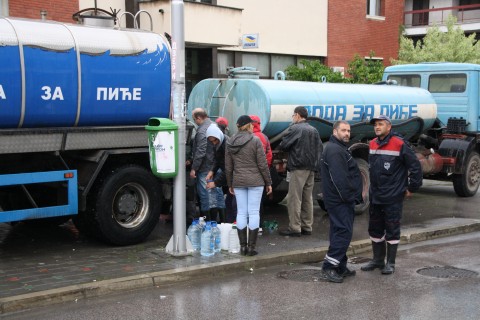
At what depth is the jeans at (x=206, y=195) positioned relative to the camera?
965cm

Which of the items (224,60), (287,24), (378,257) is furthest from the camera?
(287,24)

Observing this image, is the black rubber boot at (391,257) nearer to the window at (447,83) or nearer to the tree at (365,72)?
the window at (447,83)

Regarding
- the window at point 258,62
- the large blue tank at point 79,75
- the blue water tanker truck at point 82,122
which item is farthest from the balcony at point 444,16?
the blue water tanker truck at point 82,122

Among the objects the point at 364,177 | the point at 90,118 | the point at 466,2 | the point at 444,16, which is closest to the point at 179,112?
the point at 90,118

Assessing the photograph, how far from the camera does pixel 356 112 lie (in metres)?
11.8

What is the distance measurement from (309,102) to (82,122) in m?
4.10

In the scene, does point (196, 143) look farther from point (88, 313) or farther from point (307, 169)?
point (88, 313)

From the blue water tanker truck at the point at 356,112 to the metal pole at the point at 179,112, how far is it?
2588 mm

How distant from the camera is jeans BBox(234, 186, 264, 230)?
8227 millimetres

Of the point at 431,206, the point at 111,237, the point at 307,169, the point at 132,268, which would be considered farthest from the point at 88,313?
the point at 431,206

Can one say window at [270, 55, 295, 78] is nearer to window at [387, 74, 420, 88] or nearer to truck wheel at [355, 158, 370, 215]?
window at [387, 74, 420, 88]

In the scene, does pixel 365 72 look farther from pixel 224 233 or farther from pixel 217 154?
pixel 224 233

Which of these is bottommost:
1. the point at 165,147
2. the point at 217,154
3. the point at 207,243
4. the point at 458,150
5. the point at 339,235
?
the point at 207,243

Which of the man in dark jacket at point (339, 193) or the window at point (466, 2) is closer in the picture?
the man in dark jacket at point (339, 193)
